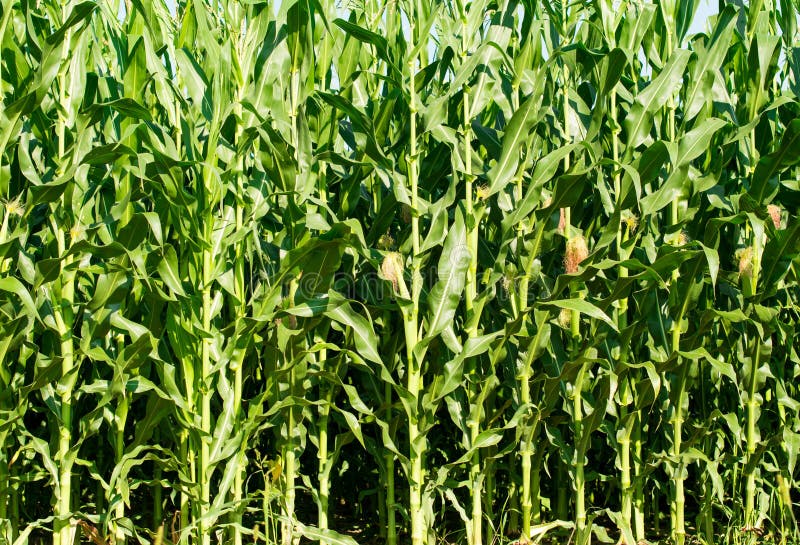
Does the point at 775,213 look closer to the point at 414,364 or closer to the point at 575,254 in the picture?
the point at 575,254

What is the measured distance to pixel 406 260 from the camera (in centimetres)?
401

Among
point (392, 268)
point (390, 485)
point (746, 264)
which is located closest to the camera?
point (392, 268)

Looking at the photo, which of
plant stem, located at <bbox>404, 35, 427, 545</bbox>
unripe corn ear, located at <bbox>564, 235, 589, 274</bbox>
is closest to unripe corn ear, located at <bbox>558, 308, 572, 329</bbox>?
unripe corn ear, located at <bbox>564, 235, 589, 274</bbox>

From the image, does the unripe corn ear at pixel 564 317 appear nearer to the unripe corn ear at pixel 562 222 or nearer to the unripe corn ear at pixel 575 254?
the unripe corn ear at pixel 575 254

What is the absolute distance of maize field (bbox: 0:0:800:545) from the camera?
146 inches

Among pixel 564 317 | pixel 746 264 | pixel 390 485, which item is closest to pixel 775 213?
pixel 746 264

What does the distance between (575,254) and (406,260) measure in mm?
849

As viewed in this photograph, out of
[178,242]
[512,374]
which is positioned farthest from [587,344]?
[178,242]

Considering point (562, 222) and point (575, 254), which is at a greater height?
point (562, 222)

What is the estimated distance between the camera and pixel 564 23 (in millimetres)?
4316

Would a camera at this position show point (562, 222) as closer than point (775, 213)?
Yes

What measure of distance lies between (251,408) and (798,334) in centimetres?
308

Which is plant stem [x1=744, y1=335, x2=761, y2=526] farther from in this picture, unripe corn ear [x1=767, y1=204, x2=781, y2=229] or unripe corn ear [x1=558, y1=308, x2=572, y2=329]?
unripe corn ear [x1=558, y1=308, x2=572, y2=329]

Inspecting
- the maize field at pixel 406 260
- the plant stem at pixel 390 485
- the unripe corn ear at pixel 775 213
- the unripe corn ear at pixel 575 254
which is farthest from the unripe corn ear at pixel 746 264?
the plant stem at pixel 390 485
